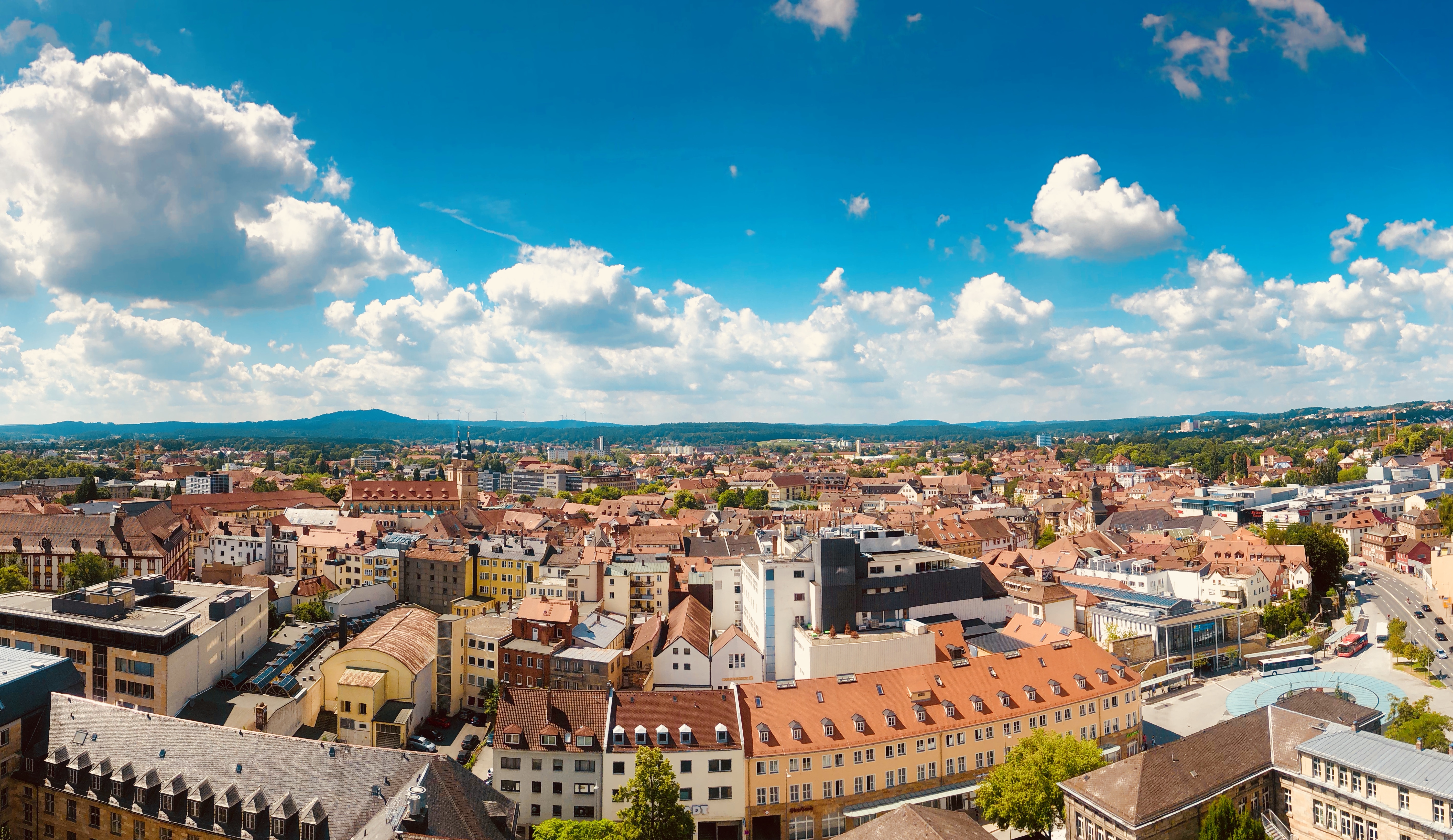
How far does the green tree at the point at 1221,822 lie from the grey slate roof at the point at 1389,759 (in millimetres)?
5341

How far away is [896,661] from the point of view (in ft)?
169

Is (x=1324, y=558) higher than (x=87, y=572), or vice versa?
(x=87, y=572)

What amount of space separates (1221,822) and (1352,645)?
55.2 m

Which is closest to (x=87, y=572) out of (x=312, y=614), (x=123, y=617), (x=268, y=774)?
(x=312, y=614)

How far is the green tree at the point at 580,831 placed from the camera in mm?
34281

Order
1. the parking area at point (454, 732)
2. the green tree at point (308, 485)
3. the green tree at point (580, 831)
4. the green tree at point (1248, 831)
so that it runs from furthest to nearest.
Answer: the green tree at point (308, 485)
the parking area at point (454, 732)
the green tree at point (580, 831)
the green tree at point (1248, 831)

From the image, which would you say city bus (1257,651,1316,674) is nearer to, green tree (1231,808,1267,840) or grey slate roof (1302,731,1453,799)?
grey slate roof (1302,731,1453,799)

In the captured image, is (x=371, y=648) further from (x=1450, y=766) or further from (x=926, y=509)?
(x=926, y=509)

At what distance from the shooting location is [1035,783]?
36.0 metres

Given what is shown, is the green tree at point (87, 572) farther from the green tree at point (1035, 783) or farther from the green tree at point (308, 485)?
the green tree at point (308, 485)

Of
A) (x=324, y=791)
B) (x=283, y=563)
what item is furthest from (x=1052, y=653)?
(x=283, y=563)

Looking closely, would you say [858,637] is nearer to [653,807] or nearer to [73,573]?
[653,807]

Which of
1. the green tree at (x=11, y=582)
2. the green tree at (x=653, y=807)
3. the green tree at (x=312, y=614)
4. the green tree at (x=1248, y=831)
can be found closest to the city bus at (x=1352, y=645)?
the green tree at (x=1248, y=831)

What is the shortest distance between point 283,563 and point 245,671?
3481 centimetres
